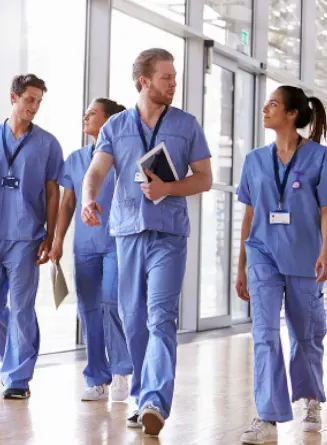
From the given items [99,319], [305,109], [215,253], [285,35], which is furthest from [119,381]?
[285,35]

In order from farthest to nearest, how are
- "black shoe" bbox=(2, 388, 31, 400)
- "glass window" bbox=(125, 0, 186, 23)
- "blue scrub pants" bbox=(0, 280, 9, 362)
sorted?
"glass window" bbox=(125, 0, 186, 23)
"blue scrub pants" bbox=(0, 280, 9, 362)
"black shoe" bbox=(2, 388, 31, 400)

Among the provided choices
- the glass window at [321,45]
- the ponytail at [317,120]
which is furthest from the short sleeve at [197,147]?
the glass window at [321,45]

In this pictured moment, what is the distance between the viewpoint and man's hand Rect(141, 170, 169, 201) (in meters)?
3.68

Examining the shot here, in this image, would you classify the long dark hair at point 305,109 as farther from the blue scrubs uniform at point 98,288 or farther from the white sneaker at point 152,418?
the white sneaker at point 152,418

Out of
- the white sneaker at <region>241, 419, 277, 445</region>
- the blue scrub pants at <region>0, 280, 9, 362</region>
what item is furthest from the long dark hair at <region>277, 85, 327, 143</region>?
the blue scrub pants at <region>0, 280, 9, 362</region>

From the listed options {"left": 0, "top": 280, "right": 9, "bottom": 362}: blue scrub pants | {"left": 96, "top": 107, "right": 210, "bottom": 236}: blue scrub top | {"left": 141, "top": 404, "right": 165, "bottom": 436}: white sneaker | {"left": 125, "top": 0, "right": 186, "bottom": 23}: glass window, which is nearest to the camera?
{"left": 141, "top": 404, "right": 165, "bottom": 436}: white sneaker

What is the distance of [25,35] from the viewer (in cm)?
621

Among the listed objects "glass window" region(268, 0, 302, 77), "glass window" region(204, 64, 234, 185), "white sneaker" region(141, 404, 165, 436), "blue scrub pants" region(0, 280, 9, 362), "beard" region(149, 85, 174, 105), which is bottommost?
"white sneaker" region(141, 404, 165, 436)

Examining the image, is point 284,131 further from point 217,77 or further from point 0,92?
point 217,77

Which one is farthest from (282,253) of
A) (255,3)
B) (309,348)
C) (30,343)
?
(255,3)

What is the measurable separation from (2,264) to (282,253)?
4.84ft

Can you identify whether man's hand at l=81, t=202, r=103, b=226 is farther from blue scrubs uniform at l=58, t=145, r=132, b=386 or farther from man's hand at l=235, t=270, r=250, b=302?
blue scrubs uniform at l=58, t=145, r=132, b=386

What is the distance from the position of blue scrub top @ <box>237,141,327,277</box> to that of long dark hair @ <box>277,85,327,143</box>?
0.13 m

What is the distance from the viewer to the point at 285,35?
10773 millimetres
